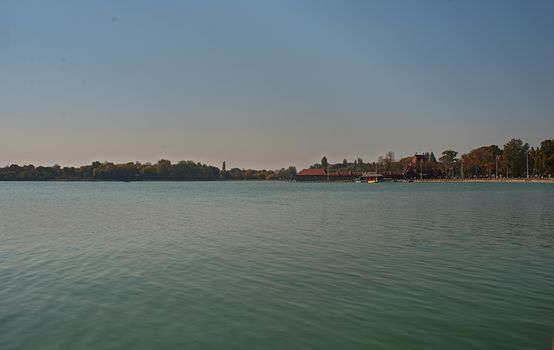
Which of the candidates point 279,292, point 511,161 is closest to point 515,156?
point 511,161

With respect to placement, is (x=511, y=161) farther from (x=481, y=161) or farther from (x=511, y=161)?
(x=481, y=161)

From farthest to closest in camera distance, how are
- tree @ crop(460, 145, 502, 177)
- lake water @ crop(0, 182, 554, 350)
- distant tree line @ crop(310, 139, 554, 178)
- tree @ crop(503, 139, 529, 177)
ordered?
1. tree @ crop(460, 145, 502, 177)
2. tree @ crop(503, 139, 529, 177)
3. distant tree line @ crop(310, 139, 554, 178)
4. lake water @ crop(0, 182, 554, 350)

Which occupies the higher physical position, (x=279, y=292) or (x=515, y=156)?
(x=515, y=156)

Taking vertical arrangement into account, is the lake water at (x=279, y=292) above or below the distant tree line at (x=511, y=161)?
below

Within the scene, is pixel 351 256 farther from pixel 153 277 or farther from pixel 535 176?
pixel 535 176

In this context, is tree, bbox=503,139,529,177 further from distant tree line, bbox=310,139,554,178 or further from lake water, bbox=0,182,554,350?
lake water, bbox=0,182,554,350

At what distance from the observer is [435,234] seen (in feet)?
84.6

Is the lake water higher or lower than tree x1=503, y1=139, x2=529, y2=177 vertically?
lower

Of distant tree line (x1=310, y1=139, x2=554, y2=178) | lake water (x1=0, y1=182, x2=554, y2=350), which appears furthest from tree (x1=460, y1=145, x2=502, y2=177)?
lake water (x1=0, y1=182, x2=554, y2=350)

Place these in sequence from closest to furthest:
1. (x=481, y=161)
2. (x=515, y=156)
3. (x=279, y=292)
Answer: (x=279, y=292)
(x=515, y=156)
(x=481, y=161)

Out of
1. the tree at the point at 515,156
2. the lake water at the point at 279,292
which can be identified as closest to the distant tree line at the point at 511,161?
the tree at the point at 515,156

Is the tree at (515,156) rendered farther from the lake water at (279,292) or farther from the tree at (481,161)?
the lake water at (279,292)

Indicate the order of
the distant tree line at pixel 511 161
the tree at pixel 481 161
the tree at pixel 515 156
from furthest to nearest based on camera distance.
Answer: the tree at pixel 481 161 → the tree at pixel 515 156 → the distant tree line at pixel 511 161

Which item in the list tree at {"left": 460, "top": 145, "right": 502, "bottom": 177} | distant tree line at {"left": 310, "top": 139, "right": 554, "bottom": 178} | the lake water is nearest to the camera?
the lake water
